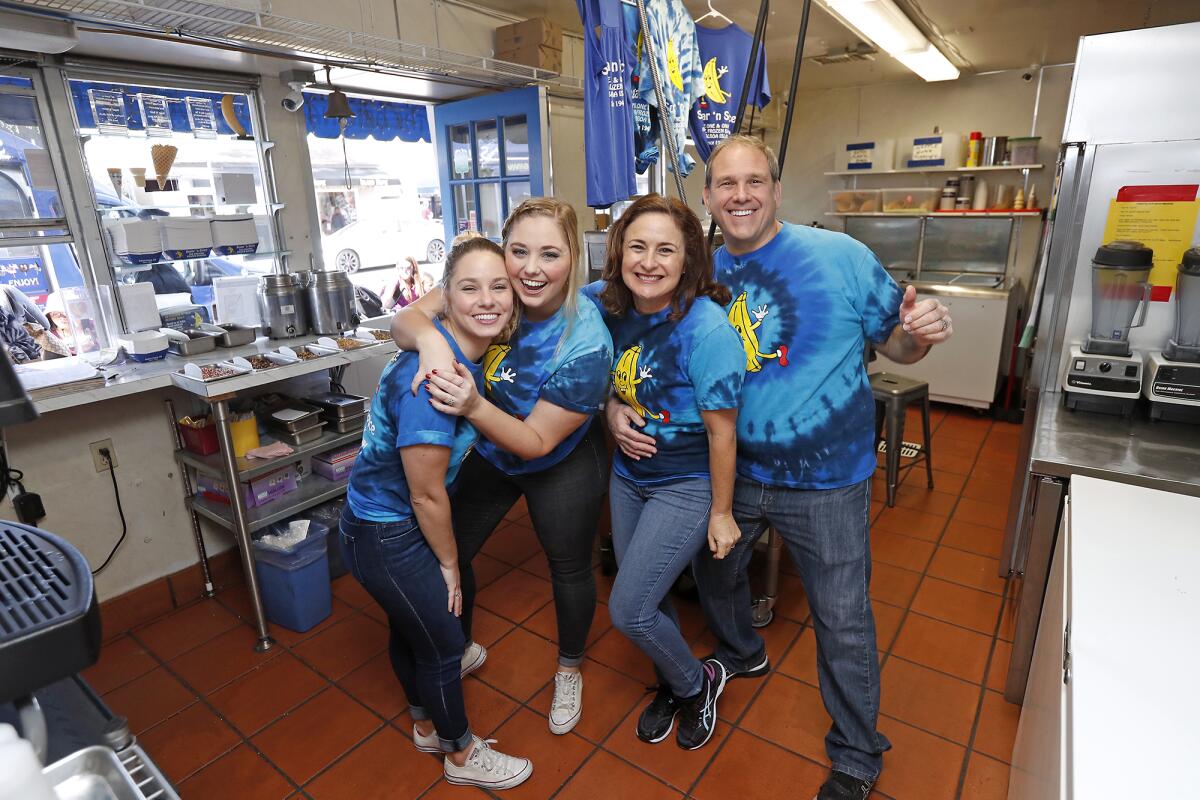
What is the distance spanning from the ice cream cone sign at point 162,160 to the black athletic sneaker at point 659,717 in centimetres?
282

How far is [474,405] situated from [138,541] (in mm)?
2094

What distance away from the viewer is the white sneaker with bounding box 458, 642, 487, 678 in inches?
94.8

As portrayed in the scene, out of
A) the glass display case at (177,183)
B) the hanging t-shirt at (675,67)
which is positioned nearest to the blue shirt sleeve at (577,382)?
the hanging t-shirt at (675,67)

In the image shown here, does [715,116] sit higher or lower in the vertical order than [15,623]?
higher

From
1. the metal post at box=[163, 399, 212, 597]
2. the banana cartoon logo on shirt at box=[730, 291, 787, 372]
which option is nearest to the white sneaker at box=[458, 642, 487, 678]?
the metal post at box=[163, 399, 212, 597]

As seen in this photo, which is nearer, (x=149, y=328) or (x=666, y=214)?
(x=666, y=214)

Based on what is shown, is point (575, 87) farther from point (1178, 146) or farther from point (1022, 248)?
point (1022, 248)

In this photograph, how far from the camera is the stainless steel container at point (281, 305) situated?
2.98 metres

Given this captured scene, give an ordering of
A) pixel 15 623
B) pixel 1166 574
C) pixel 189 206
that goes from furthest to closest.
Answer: pixel 189 206
pixel 1166 574
pixel 15 623

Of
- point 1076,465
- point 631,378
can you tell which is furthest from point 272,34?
point 1076,465

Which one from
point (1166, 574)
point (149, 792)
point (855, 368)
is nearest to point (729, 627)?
point (855, 368)

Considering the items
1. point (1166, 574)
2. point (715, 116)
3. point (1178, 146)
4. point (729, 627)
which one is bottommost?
point (729, 627)

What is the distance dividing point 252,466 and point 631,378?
5.43 feet

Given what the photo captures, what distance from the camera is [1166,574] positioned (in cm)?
131
